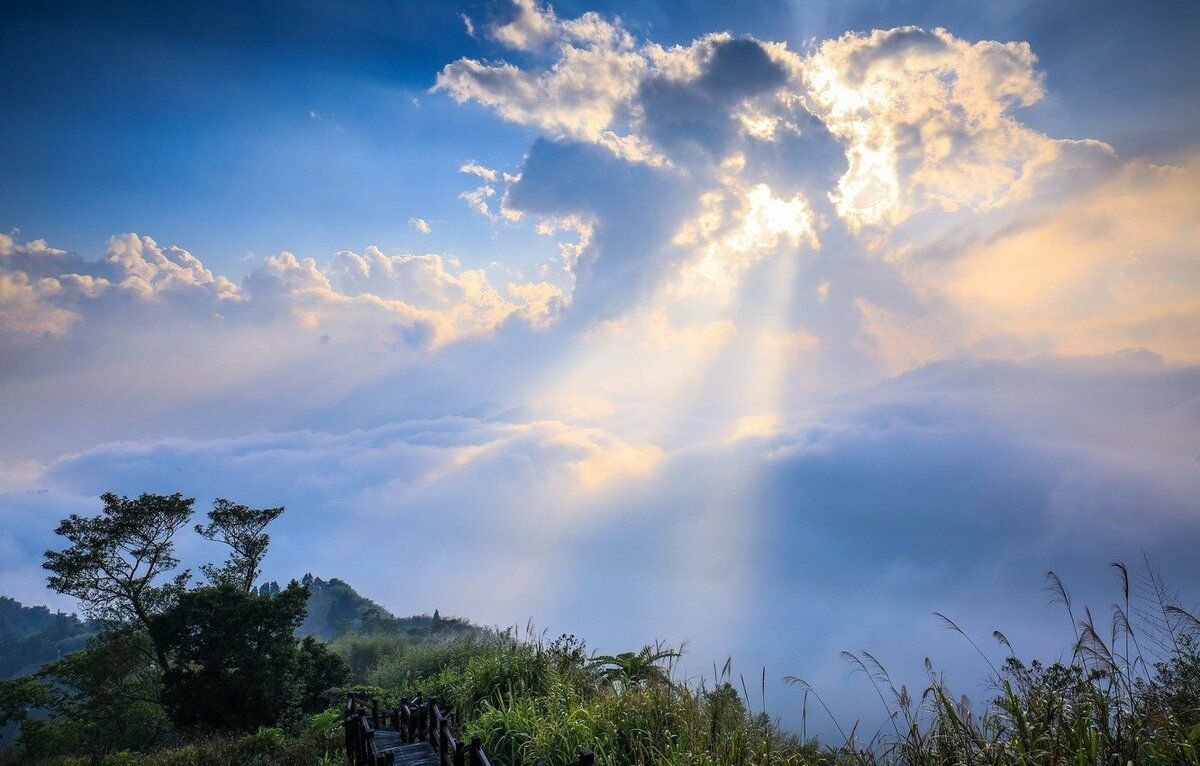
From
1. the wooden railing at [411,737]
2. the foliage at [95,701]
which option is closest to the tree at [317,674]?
the foliage at [95,701]

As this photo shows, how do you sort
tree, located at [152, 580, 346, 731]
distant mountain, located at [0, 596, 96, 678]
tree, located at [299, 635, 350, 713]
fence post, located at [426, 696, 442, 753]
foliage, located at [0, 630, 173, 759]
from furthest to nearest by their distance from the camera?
distant mountain, located at [0, 596, 96, 678] → foliage, located at [0, 630, 173, 759] → tree, located at [299, 635, 350, 713] → tree, located at [152, 580, 346, 731] → fence post, located at [426, 696, 442, 753]

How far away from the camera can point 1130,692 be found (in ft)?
14.4

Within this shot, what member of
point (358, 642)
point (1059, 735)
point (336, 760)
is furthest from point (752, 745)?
point (358, 642)

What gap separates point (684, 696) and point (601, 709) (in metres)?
1.22

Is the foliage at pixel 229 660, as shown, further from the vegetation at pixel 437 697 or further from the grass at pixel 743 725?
the grass at pixel 743 725

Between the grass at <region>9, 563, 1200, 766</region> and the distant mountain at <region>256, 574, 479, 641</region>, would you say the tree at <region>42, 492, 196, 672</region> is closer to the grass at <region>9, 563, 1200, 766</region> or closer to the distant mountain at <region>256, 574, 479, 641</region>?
the grass at <region>9, 563, 1200, 766</region>

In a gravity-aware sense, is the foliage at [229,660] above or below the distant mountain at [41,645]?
above

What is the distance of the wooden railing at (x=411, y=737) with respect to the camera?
6520 millimetres

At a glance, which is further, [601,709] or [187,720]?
[187,720]

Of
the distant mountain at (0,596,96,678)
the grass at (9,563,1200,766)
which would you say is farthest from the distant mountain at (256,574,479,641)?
the grass at (9,563,1200,766)

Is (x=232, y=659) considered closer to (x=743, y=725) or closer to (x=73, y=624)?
(x=743, y=725)

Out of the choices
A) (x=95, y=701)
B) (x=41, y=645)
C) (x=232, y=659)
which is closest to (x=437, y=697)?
(x=232, y=659)

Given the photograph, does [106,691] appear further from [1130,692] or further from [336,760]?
[1130,692]

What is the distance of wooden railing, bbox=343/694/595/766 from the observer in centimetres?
652
